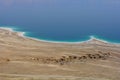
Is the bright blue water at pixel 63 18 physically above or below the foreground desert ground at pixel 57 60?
above

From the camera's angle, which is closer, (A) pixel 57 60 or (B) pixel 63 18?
(A) pixel 57 60

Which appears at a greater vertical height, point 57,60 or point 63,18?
point 63,18

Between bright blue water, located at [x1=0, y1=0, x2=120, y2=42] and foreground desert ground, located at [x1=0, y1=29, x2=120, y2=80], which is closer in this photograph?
foreground desert ground, located at [x1=0, y1=29, x2=120, y2=80]

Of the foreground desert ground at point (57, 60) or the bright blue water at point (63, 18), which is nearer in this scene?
the foreground desert ground at point (57, 60)

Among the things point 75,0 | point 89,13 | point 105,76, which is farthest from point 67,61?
point 75,0

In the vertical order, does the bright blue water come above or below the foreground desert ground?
above
